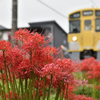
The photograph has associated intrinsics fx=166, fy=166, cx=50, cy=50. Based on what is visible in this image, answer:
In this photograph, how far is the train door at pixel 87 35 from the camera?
10500 millimetres

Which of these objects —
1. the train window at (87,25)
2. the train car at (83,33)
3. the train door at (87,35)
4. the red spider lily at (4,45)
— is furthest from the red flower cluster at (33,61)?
the train window at (87,25)

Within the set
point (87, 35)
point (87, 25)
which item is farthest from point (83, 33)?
point (87, 25)

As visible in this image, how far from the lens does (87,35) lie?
10.7m

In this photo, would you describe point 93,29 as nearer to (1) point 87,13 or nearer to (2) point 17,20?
(1) point 87,13

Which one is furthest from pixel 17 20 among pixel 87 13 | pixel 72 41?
pixel 87 13

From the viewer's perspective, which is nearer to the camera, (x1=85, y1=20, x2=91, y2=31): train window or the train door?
the train door

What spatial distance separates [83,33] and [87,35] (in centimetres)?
29

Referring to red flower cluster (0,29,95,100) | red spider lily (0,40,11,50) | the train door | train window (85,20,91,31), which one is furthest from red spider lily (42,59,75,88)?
train window (85,20,91,31)

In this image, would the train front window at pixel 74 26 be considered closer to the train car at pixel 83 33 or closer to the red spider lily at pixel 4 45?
the train car at pixel 83 33

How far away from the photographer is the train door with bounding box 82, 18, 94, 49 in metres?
10.5

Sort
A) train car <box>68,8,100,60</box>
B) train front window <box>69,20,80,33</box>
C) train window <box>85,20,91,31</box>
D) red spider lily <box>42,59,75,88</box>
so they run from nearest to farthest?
red spider lily <box>42,59,75,88</box>, train car <box>68,8,100,60</box>, train front window <box>69,20,80,33</box>, train window <box>85,20,91,31</box>

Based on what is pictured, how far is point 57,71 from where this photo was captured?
4.56 feet

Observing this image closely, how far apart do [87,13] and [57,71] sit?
9.89 metres

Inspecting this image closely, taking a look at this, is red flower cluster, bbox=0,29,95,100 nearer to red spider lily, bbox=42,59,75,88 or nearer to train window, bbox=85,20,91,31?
red spider lily, bbox=42,59,75,88
